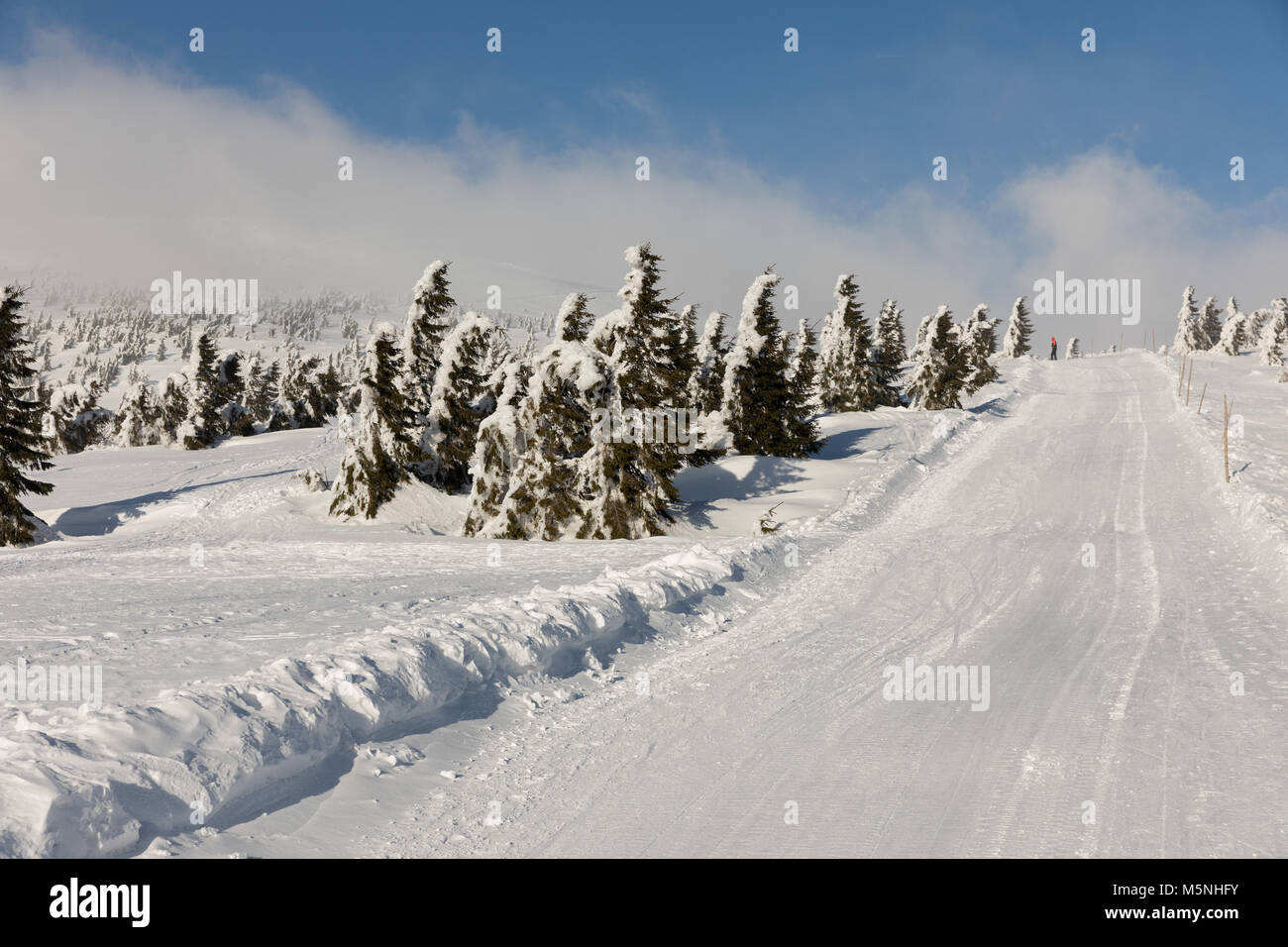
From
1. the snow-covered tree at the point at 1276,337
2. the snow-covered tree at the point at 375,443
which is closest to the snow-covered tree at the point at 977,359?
the snow-covered tree at the point at 1276,337

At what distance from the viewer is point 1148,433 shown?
97.2ft

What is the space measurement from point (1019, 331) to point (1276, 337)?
24.8m

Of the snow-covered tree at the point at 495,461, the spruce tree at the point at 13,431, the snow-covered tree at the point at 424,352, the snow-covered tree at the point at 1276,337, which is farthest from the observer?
the snow-covered tree at the point at 1276,337

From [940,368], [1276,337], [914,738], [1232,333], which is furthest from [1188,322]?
[914,738]

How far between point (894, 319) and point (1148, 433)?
158 ft

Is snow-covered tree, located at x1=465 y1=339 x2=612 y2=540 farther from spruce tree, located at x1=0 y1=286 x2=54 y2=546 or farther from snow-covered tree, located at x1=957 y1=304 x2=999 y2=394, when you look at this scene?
snow-covered tree, located at x1=957 y1=304 x2=999 y2=394

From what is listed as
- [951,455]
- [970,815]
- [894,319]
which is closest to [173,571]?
[970,815]

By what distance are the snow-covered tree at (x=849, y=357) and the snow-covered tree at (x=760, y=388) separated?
2074cm

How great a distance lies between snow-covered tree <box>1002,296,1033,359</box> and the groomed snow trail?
83.9 meters

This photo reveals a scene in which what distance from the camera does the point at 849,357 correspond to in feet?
156

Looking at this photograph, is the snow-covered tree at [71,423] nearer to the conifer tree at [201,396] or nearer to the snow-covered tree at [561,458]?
the conifer tree at [201,396]

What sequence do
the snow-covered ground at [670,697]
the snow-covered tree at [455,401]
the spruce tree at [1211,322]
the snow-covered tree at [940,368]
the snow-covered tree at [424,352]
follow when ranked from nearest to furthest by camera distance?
the snow-covered ground at [670,697], the snow-covered tree at [455,401], the snow-covered tree at [424,352], the snow-covered tree at [940,368], the spruce tree at [1211,322]

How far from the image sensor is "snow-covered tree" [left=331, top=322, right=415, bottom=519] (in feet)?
84.1

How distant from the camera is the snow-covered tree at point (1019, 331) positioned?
86.5 metres
